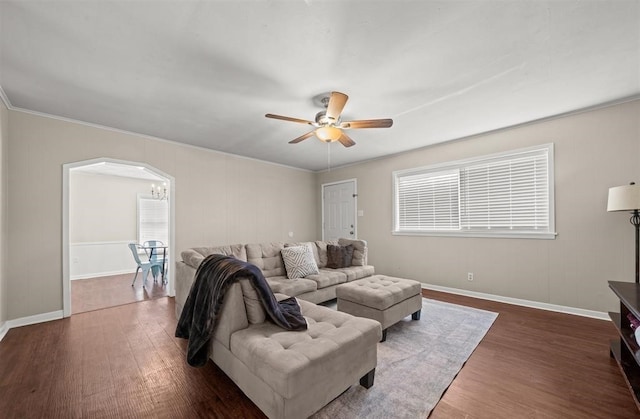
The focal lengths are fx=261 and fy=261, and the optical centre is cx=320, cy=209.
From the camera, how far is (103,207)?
619 centimetres

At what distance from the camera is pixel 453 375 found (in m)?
2.01

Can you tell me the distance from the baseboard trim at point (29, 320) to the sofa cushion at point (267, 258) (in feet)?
7.84

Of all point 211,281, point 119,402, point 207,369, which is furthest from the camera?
point 207,369

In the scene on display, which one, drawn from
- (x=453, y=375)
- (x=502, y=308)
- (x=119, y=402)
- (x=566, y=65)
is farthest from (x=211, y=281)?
(x=502, y=308)

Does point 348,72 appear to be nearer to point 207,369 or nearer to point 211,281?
point 211,281

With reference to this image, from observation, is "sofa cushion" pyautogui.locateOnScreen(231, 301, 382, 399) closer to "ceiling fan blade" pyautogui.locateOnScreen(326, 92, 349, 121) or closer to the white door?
"ceiling fan blade" pyautogui.locateOnScreen(326, 92, 349, 121)

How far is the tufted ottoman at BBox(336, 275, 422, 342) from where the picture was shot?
2.60 metres

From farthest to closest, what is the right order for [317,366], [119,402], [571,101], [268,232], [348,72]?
[268,232] < [571,101] < [348,72] < [119,402] < [317,366]

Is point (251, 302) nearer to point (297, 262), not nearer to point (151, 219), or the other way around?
point (297, 262)

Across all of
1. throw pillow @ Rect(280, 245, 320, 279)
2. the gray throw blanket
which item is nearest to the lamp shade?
the gray throw blanket

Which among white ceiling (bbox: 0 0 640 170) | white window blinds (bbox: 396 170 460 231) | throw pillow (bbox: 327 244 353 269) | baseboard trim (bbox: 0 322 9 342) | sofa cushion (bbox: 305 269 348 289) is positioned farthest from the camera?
white window blinds (bbox: 396 170 460 231)

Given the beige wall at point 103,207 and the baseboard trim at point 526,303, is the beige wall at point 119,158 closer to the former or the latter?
the beige wall at point 103,207

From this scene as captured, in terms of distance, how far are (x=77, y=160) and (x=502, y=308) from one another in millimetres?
5918

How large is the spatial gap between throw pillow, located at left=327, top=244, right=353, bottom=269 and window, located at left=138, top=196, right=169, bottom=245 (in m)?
4.80
